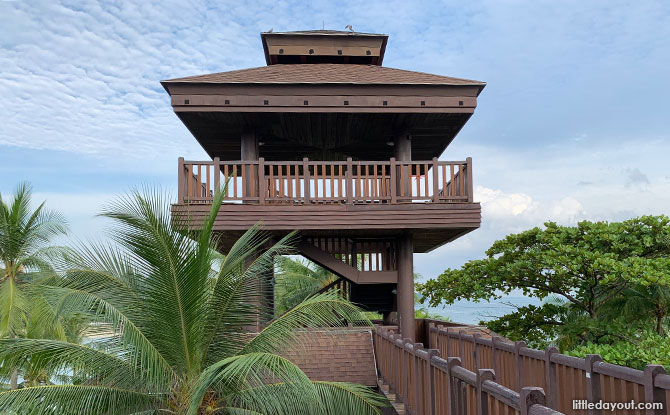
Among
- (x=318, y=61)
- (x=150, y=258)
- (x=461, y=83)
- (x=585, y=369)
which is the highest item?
(x=318, y=61)

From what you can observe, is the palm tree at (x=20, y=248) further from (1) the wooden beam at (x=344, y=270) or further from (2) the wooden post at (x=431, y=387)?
(2) the wooden post at (x=431, y=387)

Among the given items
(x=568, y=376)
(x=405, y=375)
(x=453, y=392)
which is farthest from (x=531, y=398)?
(x=405, y=375)

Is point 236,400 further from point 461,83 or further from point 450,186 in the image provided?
point 461,83

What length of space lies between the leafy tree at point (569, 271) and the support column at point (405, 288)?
3090mm

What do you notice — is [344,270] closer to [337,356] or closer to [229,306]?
[337,356]

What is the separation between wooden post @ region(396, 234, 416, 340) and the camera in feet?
46.4

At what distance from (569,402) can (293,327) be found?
443 cm

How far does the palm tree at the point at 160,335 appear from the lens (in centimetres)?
845

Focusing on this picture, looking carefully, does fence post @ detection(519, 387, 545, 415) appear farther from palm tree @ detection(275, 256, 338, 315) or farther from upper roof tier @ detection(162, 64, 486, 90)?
palm tree @ detection(275, 256, 338, 315)

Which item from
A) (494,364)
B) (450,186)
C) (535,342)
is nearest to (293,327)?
(494,364)

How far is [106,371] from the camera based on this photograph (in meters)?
9.05

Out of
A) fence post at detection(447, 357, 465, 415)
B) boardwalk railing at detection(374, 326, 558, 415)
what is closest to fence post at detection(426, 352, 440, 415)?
boardwalk railing at detection(374, 326, 558, 415)

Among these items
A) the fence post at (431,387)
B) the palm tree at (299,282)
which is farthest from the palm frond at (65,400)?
the palm tree at (299,282)

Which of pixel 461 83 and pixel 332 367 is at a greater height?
pixel 461 83
